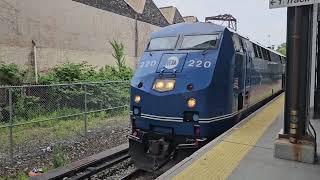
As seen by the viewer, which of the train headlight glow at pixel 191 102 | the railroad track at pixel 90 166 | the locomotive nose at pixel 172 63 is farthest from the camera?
the locomotive nose at pixel 172 63

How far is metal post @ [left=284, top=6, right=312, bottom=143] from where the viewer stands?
20.7 ft

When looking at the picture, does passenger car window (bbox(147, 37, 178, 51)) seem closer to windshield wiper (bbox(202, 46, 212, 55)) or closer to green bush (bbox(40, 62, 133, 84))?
windshield wiper (bbox(202, 46, 212, 55))

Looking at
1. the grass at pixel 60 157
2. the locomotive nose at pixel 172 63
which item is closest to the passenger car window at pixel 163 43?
the locomotive nose at pixel 172 63

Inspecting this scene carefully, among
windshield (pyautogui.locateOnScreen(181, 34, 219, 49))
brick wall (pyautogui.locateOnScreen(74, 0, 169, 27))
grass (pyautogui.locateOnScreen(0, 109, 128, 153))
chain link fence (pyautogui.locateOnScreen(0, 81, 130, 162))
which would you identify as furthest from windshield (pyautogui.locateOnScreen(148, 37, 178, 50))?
brick wall (pyautogui.locateOnScreen(74, 0, 169, 27))

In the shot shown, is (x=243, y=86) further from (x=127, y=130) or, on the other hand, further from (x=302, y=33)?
(x=127, y=130)

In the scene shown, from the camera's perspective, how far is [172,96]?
7.51 metres

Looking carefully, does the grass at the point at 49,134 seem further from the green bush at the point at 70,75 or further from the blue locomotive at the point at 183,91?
the green bush at the point at 70,75

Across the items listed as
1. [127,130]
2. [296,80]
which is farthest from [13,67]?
[296,80]

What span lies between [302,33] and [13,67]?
12.9 metres

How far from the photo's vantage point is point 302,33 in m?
6.32

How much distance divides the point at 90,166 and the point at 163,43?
326 centimetres

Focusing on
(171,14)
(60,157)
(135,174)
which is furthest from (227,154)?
(171,14)

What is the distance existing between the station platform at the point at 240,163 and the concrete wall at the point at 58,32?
40.7 feet

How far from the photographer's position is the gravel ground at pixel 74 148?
8664mm
